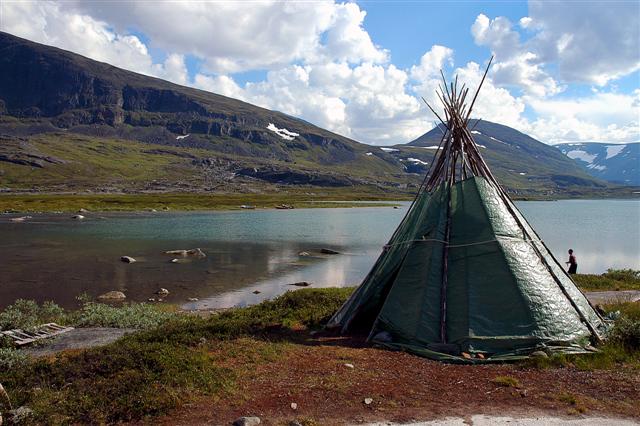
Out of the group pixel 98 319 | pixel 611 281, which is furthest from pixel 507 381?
pixel 611 281

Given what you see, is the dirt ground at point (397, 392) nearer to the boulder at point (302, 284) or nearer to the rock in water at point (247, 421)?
the rock in water at point (247, 421)

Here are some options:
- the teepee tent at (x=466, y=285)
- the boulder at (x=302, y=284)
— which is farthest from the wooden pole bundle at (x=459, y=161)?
the boulder at (x=302, y=284)

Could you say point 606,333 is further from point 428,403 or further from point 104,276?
point 104,276

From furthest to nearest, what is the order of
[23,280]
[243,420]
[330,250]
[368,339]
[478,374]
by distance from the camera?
[330,250]
[23,280]
[368,339]
[478,374]
[243,420]

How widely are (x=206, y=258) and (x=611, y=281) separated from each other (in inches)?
1395

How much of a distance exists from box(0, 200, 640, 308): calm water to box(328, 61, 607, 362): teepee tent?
16259 millimetres

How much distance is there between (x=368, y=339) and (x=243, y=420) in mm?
6788

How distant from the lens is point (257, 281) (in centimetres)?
3841

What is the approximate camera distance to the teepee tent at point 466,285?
1438 cm

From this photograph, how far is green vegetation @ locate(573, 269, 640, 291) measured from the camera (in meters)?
29.3

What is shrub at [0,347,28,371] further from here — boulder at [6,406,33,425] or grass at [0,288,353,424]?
boulder at [6,406,33,425]

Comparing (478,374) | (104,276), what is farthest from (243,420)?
(104,276)

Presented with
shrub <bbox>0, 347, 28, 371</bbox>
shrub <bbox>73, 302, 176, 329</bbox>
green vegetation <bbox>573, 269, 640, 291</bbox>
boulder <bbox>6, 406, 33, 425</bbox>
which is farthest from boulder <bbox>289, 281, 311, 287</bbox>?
boulder <bbox>6, 406, 33, 425</bbox>

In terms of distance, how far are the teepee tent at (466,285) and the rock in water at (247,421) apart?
6.34 metres
